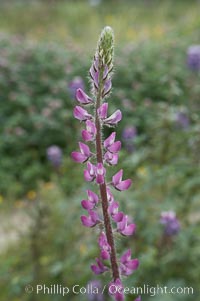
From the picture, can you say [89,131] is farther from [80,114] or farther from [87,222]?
[87,222]

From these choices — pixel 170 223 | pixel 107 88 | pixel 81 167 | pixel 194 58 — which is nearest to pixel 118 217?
pixel 107 88

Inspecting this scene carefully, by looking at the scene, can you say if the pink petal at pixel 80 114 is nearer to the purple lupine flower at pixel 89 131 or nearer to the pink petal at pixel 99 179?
the purple lupine flower at pixel 89 131

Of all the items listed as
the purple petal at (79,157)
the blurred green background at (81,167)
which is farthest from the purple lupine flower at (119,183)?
the blurred green background at (81,167)

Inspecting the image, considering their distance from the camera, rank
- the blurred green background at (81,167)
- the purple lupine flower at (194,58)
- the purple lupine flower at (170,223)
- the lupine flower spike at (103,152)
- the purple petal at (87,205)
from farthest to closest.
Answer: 1. the purple lupine flower at (194,58)
2. the blurred green background at (81,167)
3. the purple lupine flower at (170,223)
4. the purple petal at (87,205)
5. the lupine flower spike at (103,152)

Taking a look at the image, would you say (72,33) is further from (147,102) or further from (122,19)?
(147,102)

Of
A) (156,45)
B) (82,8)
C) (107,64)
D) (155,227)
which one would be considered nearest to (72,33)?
(82,8)

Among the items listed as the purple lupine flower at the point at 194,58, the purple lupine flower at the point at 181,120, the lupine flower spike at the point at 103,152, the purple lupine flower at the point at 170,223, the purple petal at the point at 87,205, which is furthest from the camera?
the purple lupine flower at the point at 194,58
